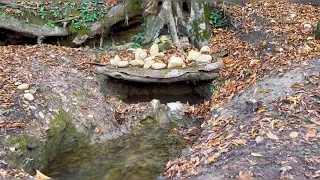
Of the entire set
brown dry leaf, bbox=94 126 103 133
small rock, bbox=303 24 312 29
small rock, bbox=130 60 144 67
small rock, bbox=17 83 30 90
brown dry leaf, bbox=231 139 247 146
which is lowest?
brown dry leaf, bbox=94 126 103 133

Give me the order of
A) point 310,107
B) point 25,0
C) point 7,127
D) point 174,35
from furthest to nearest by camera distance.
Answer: point 25,0
point 174,35
point 7,127
point 310,107

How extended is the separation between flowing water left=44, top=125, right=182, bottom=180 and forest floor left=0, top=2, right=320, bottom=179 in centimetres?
52

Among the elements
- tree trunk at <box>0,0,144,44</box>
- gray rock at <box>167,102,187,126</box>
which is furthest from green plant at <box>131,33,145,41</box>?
gray rock at <box>167,102,187,126</box>

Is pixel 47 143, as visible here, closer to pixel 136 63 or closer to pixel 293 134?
pixel 136 63

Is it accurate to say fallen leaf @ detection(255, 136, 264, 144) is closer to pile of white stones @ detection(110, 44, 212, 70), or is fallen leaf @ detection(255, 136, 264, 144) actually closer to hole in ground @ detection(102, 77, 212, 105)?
pile of white stones @ detection(110, 44, 212, 70)

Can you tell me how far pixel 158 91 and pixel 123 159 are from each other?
8.80ft

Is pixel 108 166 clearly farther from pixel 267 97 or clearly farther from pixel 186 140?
pixel 267 97

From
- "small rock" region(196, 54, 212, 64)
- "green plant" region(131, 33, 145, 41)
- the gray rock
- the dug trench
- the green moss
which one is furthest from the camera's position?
"green plant" region(131, 33, 145, 41)

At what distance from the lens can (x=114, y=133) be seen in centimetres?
615

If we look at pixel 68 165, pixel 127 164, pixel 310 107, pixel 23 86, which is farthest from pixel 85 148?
pixel 310 107

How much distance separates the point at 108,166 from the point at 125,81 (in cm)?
269

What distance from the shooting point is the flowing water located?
4.90 metres

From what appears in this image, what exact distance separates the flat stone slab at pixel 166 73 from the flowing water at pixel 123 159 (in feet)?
3.93

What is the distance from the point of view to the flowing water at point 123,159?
4898mm
